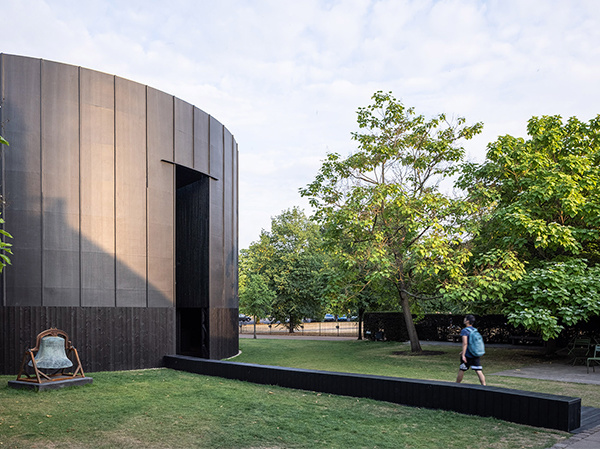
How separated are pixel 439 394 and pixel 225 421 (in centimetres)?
372

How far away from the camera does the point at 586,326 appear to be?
75.1 feet

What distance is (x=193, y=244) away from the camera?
20.4 metres

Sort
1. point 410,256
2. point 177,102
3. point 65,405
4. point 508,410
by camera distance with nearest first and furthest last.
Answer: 1. point 508,410
2. point 65,405
3. point 177,102
4. point 410,256

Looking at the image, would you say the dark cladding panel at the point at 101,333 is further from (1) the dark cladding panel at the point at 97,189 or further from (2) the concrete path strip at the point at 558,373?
(2) the concrete path strip at the point at 558,373

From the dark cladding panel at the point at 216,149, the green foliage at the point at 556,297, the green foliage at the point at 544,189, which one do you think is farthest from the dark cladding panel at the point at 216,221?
the green foliage at the point at 556,297

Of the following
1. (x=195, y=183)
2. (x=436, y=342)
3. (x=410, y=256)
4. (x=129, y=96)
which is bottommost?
(x=436, y=342)

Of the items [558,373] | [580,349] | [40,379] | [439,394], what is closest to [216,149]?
[40,379]

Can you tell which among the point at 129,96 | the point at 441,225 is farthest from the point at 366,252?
the point at 129,96

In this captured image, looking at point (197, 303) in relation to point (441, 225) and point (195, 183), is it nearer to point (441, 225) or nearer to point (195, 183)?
point (195, 183)

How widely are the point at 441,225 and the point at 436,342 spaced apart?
12312 mm

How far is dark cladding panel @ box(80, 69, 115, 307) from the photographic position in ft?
52.1

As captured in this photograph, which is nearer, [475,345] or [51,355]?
[475,345]

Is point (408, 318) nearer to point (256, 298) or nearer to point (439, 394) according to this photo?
point (439, 394)

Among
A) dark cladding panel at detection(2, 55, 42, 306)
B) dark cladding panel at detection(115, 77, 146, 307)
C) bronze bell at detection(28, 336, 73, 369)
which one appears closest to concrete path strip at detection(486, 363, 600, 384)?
dark cladding panel at detection(115, 77, 146, 307)
